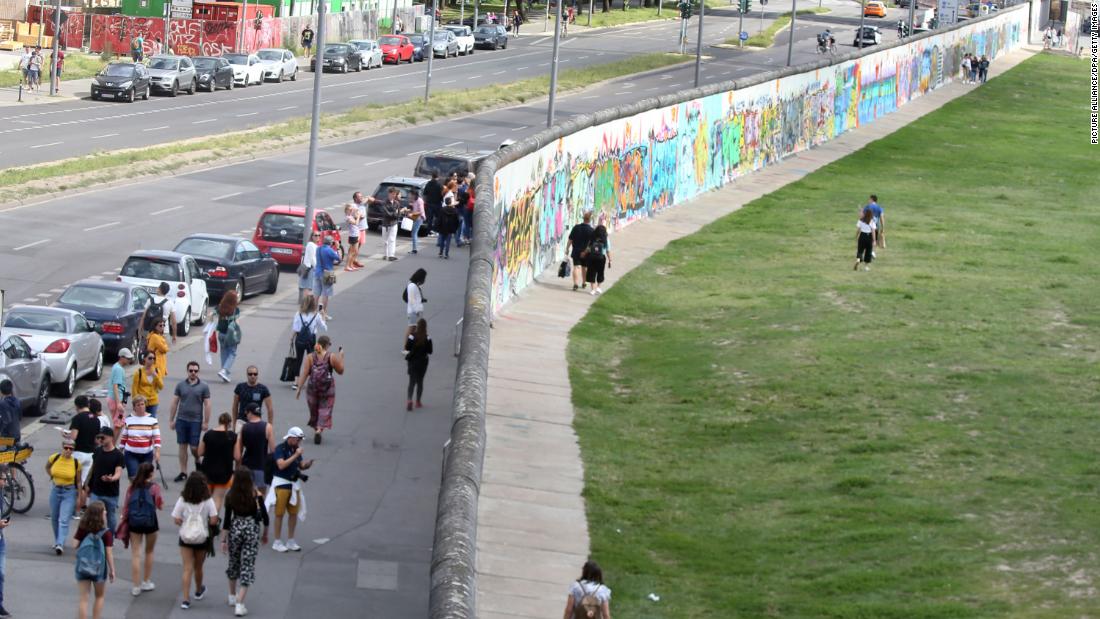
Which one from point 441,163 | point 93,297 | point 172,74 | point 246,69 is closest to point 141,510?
point 93,297

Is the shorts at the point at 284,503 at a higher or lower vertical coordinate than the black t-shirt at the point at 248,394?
lower

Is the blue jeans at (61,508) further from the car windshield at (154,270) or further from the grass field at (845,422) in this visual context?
the car windshield at (154,270)

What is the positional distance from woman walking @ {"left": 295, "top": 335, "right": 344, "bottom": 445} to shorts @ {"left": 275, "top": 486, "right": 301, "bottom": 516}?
4390 mm

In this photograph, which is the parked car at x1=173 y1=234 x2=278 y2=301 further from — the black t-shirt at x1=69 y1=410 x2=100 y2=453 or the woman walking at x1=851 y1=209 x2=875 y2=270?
the black t-shirt at x1=69 y1=410 x2=100 y2=453

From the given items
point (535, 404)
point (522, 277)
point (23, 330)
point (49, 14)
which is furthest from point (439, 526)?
point (49, 14)

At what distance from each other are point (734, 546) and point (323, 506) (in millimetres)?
5072

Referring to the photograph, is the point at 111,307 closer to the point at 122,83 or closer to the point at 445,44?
the point at 122,83

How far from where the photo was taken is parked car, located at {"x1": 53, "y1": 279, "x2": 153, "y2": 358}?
27.9 metres

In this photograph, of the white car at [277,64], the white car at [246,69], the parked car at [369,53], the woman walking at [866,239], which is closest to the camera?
the woman walking at [866,239]

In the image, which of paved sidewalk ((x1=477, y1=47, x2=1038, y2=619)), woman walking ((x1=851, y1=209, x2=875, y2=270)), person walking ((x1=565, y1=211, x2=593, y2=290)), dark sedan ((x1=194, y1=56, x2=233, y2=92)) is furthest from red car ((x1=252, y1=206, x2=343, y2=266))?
dark sedan ((x1=194, y1=56, x2=233, y2=92))

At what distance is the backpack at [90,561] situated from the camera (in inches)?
591

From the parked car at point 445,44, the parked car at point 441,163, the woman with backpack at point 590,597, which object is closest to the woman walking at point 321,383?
the woman with backpack at point 590,597

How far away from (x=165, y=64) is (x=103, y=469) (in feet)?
183

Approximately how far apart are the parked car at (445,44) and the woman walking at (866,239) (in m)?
59.6
